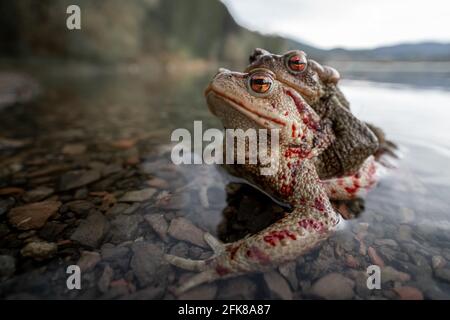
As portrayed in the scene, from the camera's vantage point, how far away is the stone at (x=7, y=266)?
2.14 m

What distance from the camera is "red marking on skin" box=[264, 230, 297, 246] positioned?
88.4 inches

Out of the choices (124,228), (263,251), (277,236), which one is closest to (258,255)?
(263,251)

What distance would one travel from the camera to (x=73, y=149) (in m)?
4.85

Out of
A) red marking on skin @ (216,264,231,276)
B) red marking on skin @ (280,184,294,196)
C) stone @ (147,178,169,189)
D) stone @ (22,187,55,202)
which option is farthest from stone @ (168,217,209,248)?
stone @ (22,187,55,202)

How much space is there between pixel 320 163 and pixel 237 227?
1198mm

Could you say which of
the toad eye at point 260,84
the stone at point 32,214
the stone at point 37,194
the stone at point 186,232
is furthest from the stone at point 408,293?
the stone at point 37,194

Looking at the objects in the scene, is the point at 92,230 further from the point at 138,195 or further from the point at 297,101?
the point at 297,101

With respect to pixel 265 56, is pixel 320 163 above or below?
below

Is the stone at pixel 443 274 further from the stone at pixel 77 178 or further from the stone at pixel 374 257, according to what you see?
the stone at pixel 77 178

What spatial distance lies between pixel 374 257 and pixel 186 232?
1.78 m
